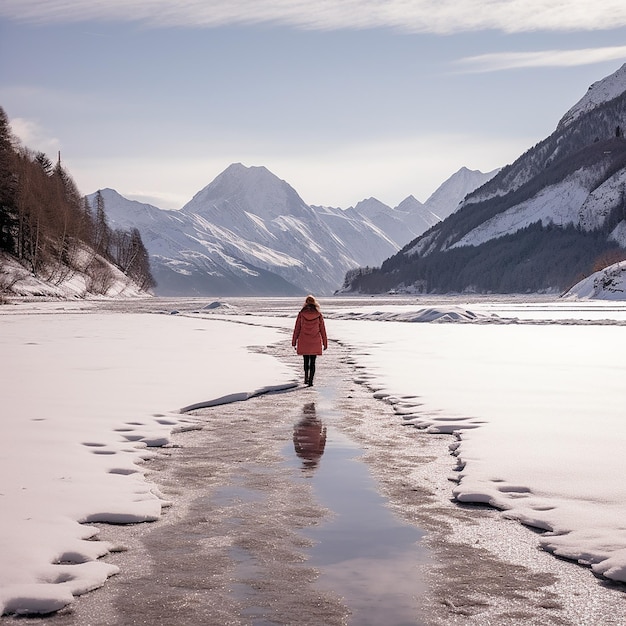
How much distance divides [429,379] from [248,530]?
11.2 m

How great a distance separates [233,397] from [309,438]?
13.4ft

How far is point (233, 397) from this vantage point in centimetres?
1486

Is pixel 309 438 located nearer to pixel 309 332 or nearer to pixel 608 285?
pixel 309 332

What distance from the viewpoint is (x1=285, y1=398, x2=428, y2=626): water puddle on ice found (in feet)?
16.6

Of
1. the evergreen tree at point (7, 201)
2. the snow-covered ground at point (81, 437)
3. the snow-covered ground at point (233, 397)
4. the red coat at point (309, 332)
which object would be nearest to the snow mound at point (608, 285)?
the snow-covered ground at point (233, 397)

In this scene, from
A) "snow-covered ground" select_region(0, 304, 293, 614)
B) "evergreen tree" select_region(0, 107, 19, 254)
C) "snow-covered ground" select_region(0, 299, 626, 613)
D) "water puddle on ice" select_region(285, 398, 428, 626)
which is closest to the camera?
"water puddle on ice" select_region(285, 398, 428, 626)

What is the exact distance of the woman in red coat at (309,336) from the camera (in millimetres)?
17375

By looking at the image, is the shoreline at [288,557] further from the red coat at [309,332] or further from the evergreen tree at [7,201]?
the evergreen tree at [7,201]

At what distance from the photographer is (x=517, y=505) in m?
7.34

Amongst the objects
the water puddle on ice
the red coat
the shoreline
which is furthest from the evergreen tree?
the water puddle on ice

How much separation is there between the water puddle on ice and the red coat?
7773 millimetres

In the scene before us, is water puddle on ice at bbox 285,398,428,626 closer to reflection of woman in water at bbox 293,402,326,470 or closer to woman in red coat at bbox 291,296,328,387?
reflection of woman in water at bbox 293,402,326,470

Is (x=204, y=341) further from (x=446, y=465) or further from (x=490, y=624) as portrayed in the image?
(x=490, y=624)

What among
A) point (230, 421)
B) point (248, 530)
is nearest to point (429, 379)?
point (230, 421)
